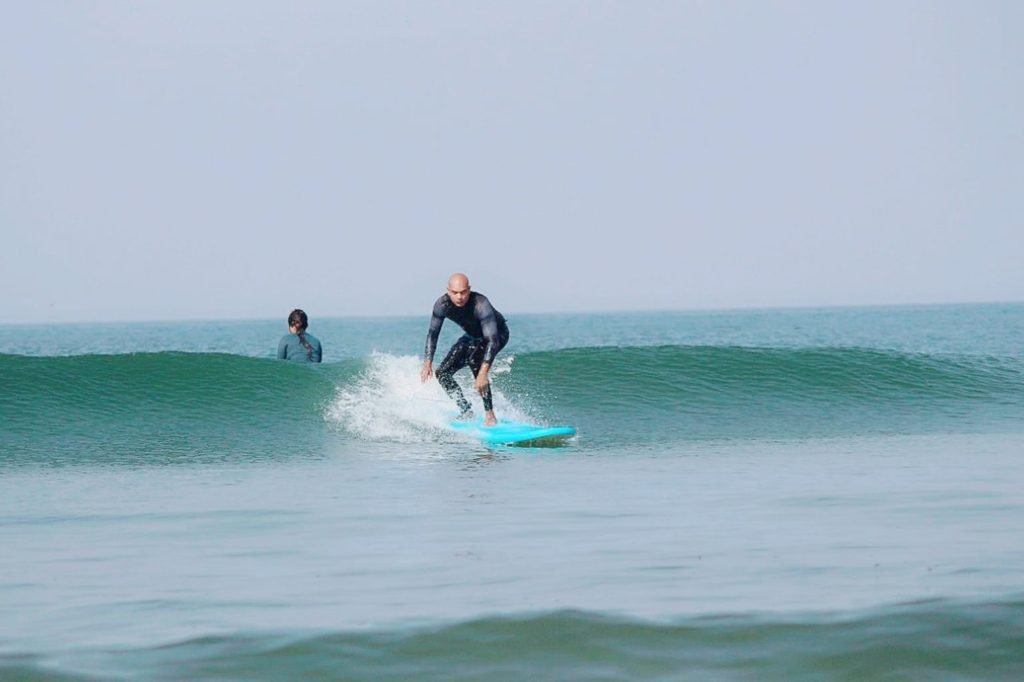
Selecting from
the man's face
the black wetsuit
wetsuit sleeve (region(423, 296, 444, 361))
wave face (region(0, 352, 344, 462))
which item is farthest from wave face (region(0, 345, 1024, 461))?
the man's face

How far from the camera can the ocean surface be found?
16.9 ft

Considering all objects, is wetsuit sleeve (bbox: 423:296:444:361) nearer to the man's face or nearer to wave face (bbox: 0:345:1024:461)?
the man's face

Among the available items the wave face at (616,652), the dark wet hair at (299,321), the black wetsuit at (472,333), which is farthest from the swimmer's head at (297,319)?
the wave face at (616,652)

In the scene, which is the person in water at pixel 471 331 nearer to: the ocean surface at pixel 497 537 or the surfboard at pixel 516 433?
the surfboard at pixel 516 433

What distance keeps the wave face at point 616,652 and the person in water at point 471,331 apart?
303 inches

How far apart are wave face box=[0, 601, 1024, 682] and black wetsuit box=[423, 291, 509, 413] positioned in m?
7.71

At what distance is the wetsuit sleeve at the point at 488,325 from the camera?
1327cm

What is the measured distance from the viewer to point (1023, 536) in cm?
729

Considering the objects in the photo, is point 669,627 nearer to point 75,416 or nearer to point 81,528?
point 81,528

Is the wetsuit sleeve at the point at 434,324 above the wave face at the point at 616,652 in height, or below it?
above

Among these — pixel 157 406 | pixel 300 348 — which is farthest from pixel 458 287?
pixel 157 406

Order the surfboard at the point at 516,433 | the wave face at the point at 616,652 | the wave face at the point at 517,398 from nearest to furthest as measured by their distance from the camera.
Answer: the wave face at the point at 616,652 → the surfboard at the point at 516,433 → the wave face at the point at 517,398

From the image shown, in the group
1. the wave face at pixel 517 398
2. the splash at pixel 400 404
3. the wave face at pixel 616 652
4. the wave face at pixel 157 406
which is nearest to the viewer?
the wave face at pixel 616 652

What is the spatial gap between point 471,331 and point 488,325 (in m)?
0.40
